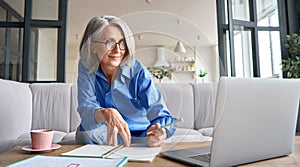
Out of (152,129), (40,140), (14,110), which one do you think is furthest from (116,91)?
(14,110)

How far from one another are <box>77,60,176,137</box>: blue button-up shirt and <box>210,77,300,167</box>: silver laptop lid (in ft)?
0.70

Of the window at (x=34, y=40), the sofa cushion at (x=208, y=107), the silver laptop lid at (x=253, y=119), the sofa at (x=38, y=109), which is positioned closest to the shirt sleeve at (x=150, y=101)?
the sofa cushion at (x=208, y=107)

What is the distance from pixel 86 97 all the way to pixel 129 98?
141mm

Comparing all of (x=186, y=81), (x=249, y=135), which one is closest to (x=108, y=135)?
(x=186, y=81)

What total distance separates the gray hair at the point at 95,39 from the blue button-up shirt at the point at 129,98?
2 centimetres

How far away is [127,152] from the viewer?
2.11 ft

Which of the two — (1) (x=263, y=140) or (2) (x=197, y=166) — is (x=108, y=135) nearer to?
(2) (x=197, y=166)

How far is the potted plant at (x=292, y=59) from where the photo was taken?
2771 mm

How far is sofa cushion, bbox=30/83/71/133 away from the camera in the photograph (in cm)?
215

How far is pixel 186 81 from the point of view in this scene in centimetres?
73

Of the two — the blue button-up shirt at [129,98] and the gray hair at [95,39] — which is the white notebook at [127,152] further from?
the gray hair at [95,39]

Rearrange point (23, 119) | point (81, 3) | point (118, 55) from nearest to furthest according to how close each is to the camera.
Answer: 1. point (118, 55)
2. point (23, 119)
3. point (81, 3)

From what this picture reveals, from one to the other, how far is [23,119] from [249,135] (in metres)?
1.89

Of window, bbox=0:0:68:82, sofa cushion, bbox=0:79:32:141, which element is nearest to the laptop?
sofa cushion, bbox=0:79:32:141
